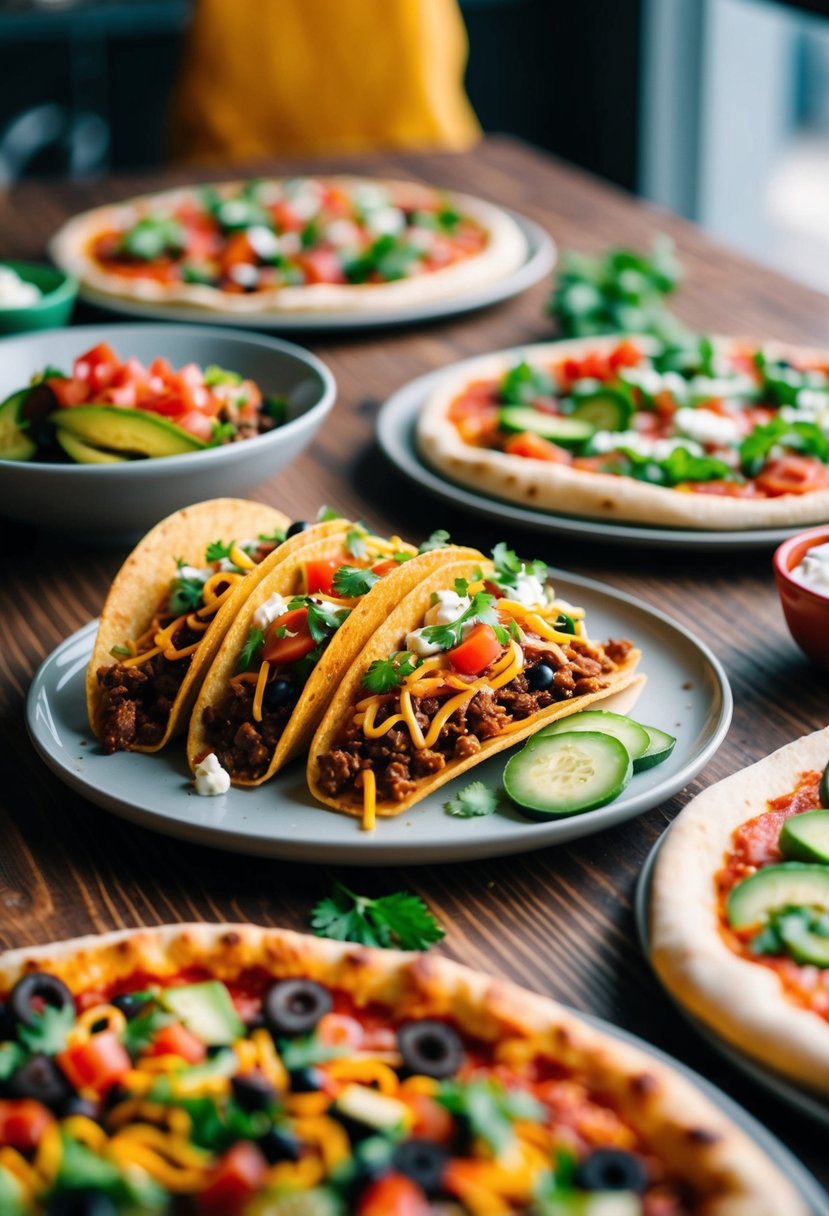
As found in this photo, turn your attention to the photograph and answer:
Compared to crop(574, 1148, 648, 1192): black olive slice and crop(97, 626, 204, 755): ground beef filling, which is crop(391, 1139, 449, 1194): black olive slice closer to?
crop(574, 1148, 648, 1192): black olive slice

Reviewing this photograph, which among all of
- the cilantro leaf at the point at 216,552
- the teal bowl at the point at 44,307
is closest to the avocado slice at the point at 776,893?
the cilantro leaf at the point at 216,552

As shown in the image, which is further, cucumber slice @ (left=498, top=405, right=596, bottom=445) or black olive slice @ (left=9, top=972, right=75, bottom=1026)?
cucumber slice @ (left=498, top=405, right=596, bottom=445)

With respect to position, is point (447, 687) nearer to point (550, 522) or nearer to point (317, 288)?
point (550, 522)

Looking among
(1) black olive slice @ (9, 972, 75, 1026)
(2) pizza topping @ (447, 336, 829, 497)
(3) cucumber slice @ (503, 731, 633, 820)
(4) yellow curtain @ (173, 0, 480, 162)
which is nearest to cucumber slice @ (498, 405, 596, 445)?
(2) pizza topping @ (447, 336, 829, 497)

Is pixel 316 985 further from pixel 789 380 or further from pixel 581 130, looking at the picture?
pixel 581 130

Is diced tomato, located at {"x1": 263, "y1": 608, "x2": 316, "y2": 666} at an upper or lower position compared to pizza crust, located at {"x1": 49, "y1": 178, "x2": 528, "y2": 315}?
upper

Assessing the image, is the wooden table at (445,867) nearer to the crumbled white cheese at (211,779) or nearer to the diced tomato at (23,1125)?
the crumbled white cheese at (211,779)

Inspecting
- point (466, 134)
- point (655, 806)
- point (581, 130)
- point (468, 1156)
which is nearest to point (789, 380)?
point (655, 806)
